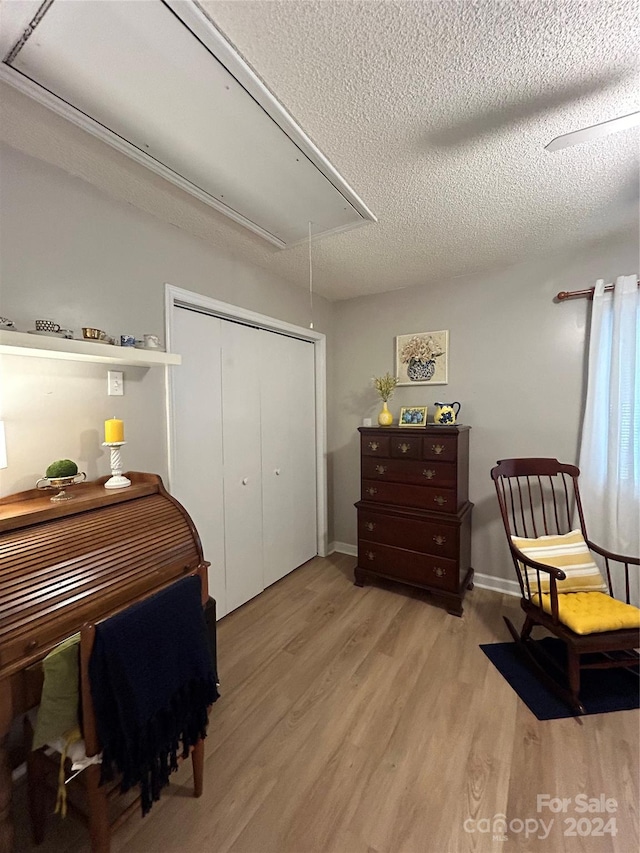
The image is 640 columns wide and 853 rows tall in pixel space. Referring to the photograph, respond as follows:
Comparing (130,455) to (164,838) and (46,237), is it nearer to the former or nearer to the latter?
(46,237)

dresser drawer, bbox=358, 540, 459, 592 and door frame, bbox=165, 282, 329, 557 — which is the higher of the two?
door frame, bbox=165, 282, 329, 557

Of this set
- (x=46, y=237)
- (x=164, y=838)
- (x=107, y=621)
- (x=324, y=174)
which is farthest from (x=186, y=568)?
(x=324, y=174)

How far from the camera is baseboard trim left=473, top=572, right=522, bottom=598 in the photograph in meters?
2.59

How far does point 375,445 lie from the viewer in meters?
2.66

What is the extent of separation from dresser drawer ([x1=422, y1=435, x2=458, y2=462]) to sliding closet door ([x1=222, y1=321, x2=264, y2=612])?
1273mm

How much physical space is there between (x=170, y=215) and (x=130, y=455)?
4.31 feet

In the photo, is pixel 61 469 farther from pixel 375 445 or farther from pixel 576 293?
pixel 576 293

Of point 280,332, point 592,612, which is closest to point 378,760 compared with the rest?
point 592,612

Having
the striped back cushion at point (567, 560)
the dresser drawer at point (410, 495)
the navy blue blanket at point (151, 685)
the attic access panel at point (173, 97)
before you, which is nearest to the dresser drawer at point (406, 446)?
the dresser drawer at point (410, 495)

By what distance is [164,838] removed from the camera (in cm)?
113

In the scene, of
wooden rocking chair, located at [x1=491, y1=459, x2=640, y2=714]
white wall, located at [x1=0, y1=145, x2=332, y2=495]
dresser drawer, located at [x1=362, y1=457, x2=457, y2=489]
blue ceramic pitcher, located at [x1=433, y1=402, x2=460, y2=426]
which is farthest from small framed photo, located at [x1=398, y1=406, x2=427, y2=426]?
white wall, located at [x1=0, y1=145, x2=332, y2=495]

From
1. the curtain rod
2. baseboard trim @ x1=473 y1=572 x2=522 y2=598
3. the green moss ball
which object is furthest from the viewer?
baseboard trim @ x1=473 y1=572 x2=522 y2=598

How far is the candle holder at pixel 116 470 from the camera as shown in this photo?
1500 mm

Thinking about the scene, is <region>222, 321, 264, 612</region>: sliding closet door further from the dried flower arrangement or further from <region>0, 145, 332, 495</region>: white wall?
the dried flower arrangement
